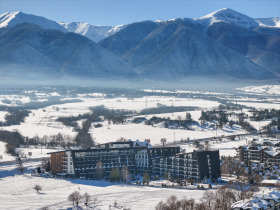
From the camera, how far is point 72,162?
44.0 m

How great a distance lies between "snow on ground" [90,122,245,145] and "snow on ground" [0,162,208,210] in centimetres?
2313

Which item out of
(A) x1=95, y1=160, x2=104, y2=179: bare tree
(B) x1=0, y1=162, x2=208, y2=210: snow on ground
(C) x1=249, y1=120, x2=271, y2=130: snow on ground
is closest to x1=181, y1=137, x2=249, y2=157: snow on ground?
(A) x1=95, y1=160, x2=104, y2=179: bare tree

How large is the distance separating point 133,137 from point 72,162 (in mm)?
24055

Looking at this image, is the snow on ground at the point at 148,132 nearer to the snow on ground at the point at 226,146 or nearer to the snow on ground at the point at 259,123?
the snow on ground at the point at 259,123

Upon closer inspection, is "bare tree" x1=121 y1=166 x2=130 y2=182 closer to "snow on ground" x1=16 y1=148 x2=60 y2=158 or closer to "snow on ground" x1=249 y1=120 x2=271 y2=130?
"snow on ground" x1=16 y1=148 x2=60 y2=158

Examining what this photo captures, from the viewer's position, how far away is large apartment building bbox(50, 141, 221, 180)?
138 ft

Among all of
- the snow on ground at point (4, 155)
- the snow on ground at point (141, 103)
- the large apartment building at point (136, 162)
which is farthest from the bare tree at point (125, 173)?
the snow on ground at point (141, 103)

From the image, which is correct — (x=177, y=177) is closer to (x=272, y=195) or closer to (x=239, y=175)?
(x=239, y=175)

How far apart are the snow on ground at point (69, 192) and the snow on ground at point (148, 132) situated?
23.1 m

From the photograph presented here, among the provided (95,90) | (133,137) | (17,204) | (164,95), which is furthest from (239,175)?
(95,90)

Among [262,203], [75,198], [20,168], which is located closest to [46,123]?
[20,168]

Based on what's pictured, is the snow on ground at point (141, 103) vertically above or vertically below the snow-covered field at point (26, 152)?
above

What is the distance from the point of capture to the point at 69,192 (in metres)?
37.0

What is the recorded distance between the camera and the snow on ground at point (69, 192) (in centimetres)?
3341
